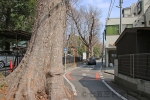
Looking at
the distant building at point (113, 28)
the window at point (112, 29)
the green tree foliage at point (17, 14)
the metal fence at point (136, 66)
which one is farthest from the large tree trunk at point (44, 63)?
the window at point (112, 29)

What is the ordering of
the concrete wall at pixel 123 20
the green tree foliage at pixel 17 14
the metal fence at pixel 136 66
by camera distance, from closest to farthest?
the metal fence at pixel 136 66, the green tree foliage at pixel 17 14, the concrete wall at pixel 123 20

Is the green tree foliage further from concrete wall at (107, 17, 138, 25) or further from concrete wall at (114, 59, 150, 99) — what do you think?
concrete wall at (114, 59, 150, 99)

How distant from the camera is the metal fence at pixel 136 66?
333 inches

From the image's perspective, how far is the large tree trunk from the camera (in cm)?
664

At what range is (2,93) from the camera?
6.75m

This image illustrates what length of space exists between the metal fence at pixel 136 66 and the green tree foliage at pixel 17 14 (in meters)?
16.1

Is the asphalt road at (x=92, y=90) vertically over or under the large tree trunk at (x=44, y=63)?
under

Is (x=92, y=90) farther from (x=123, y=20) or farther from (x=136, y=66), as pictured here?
(x=123, y=20)

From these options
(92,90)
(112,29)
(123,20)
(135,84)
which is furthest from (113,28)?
(135,84)

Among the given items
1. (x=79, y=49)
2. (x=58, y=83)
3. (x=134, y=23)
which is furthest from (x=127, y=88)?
(x=79, y=49)

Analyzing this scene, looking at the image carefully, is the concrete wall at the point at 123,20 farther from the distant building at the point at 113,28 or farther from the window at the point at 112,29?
the window at the point at 112,29

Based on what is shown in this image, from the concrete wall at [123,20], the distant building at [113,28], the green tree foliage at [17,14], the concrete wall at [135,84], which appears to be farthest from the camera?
the distant building at [113,28]

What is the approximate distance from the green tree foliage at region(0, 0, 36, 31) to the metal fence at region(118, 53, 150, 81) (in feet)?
52.8

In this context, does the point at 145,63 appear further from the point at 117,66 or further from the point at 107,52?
the point at 107,52
